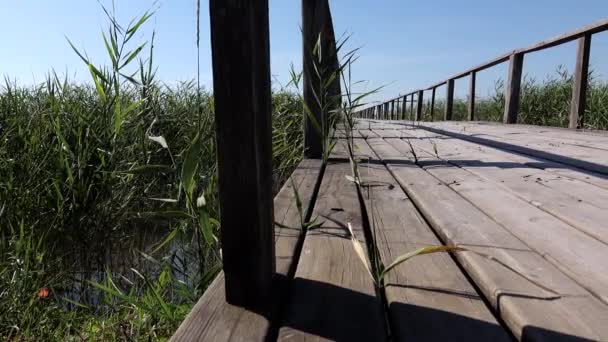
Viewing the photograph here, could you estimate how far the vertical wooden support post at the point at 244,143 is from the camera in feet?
2.35

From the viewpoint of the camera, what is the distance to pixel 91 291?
2.31 meters

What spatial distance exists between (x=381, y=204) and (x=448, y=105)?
8.61 meters

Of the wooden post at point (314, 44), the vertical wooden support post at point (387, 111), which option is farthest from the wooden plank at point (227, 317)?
the vertical wooden support post at point (387, 111)

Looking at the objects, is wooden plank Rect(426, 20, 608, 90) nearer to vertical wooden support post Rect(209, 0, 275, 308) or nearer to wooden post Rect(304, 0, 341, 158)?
wooden post Rect(304, 0, 341, 158)

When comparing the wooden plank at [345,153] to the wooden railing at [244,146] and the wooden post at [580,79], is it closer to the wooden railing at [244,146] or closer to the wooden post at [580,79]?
the wooden railing at [244,146]

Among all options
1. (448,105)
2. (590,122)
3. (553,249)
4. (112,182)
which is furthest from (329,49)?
(448,105)

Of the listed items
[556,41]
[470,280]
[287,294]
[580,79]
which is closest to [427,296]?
[470,280]

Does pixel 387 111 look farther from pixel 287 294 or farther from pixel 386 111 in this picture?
pixel 287 294

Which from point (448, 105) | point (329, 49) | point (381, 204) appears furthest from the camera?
point (448, 105)

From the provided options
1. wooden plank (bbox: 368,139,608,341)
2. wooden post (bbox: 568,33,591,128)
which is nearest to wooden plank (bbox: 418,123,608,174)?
wooden plank (bbox: 368,139,608,341)

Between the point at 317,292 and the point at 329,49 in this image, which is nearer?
the point at 317,292

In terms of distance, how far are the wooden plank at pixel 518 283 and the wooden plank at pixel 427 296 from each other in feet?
0.10

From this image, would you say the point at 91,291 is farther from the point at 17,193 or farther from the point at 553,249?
the point at 553,249

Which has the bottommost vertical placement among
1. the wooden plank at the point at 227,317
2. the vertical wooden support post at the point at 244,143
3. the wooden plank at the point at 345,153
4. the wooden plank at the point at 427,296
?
the wooden plank at the point at 227,317
